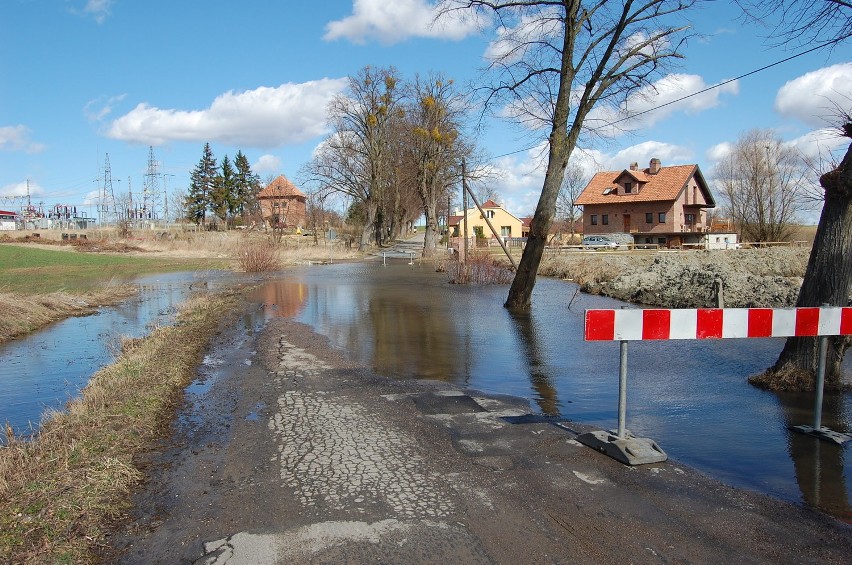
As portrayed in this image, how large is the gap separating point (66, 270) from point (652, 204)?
50626 mm

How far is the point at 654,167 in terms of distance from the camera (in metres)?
64.2

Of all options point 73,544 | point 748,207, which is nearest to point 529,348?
point 73,544

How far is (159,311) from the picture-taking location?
58.7 ft

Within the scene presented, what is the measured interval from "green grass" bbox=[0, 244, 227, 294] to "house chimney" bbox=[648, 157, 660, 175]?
4472 cm

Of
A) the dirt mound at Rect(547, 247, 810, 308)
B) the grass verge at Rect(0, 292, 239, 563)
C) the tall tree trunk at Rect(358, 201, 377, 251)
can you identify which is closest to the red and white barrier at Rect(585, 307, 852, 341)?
the grass verge at Rect(0, 292, 239, 563)

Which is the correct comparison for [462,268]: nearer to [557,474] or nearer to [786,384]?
[786,384]

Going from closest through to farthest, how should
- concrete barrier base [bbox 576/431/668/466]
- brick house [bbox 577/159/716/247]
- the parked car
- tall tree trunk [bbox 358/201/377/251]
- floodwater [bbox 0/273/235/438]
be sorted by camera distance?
concrete barrier base [bbox 576/431/668/466], floodwater [bbox 0/273/235/438], the parked car, tall tree trunk [bbox 358/201/377/251], brick house [bbox 577/159/716/247]

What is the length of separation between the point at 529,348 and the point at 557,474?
6.25 meters

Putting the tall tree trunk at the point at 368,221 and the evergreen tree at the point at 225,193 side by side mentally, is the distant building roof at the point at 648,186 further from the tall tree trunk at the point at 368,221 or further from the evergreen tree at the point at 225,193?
the evergreen tree at the point at 225,193

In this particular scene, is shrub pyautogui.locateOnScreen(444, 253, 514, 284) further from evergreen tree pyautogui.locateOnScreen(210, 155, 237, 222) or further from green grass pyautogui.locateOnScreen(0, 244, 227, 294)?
evergreen tree pyautogui.locateOnScreen(210, 155, 237, 222)

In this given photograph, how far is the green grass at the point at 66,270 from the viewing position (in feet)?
83.0

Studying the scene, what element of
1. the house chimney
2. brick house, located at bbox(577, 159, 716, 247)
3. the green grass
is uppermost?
the house chimney

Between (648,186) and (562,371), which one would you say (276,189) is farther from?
(562,371)

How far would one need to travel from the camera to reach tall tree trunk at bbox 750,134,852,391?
7336mm
